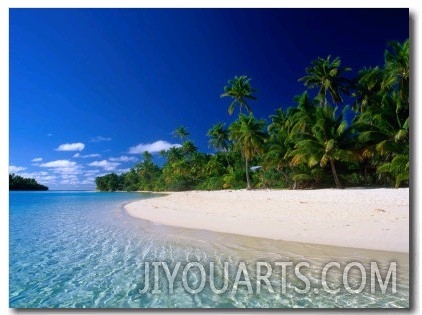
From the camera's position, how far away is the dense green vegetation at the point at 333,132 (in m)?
9.66

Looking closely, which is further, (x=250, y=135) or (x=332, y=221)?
(x=250, y=135)

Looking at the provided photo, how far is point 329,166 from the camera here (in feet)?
49.9

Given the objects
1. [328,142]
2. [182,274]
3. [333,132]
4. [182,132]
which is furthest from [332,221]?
[182,132]

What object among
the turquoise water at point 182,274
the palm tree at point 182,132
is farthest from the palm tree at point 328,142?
the palm tree at point 182,132

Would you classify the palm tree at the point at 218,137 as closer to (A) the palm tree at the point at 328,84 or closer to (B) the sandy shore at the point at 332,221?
(A) the palm tree at the point at 328,84

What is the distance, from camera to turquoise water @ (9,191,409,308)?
3.18 meters

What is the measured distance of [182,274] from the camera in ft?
12.8

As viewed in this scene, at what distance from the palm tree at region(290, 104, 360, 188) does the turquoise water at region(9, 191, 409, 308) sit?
8897mm

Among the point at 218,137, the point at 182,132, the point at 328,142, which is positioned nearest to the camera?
the point at 328,142

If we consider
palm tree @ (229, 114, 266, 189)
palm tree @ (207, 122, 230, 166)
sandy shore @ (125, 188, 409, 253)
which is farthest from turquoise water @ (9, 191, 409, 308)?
palm tree @ (207, 122, 230, 166)

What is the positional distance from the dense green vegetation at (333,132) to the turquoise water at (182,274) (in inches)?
116

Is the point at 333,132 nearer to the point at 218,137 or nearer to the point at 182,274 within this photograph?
the point at 182,274

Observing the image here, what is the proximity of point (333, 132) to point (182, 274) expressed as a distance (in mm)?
11506
